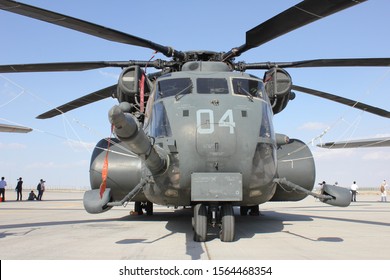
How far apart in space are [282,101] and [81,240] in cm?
556

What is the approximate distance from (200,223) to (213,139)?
59.1 inches

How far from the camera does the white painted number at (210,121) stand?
6.78 m

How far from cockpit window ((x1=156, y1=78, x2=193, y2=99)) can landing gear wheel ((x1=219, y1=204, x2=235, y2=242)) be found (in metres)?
2.42

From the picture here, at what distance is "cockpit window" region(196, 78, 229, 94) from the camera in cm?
765

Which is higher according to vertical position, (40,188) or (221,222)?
(221,222)

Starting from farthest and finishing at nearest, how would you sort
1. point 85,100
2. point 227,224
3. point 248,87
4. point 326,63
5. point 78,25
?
1. point 85,100
2. point 326,63
3. point 248,87
4. point 78,25
5. point 227,224

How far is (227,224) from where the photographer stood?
6.84 meters

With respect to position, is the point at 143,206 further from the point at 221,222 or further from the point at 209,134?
the point at 209,134

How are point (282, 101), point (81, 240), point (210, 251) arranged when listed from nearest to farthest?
point (210, 251), point (81, 240), point (282, 101)

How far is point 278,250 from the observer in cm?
596

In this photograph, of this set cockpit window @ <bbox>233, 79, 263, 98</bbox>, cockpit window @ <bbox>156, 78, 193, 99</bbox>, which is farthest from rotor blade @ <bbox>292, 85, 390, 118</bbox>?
cockpit window @ <bbox>156, 78, 193, 99</bbox>

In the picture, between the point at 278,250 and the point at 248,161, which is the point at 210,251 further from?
the point at 248,161

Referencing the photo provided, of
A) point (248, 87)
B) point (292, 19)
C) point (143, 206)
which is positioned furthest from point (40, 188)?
point (292, 19)
